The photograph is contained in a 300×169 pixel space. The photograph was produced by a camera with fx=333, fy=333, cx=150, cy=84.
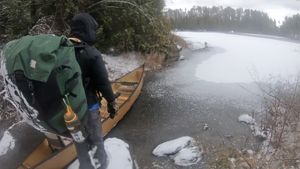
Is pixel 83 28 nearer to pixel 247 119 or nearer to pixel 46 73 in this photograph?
pixel 46 73

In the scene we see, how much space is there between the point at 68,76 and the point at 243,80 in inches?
339

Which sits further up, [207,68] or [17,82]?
[17,82]

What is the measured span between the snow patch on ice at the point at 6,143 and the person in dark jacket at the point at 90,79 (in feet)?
7.04

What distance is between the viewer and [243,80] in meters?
10.8

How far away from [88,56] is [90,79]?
0.30m

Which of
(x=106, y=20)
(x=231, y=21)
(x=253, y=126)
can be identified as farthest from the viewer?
(x=231, y=21)

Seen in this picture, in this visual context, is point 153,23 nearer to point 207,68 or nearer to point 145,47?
point 145,47

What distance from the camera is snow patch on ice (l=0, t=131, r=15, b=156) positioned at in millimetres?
5480

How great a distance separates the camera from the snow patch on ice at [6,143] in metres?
5.48

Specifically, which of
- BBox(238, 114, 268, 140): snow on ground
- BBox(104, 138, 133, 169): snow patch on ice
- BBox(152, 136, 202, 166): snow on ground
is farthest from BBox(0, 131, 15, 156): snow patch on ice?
BBox(238, 114, 268, 140): snow on ground

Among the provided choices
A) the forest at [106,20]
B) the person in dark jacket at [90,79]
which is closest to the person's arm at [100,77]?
the person in dark jacket at [90,79]

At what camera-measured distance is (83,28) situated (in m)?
3.54

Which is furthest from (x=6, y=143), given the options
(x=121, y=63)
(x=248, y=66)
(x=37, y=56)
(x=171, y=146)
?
(x=248, y=66)

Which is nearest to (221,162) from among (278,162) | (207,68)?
(278,162)
